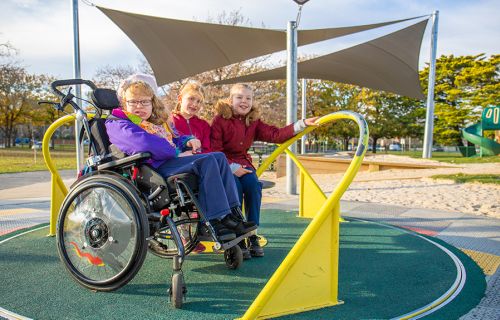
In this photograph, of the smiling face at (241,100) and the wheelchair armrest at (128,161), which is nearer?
the wheelchair armrest at (128,161)

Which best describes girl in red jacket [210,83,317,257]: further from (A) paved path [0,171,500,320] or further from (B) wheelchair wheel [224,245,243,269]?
(A) paved path [0,171,500,320]

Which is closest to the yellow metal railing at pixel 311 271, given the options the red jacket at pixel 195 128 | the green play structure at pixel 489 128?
the red jacket at pixel 195 128

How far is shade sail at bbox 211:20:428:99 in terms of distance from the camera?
8750mm

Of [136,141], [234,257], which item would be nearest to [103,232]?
[136,141]

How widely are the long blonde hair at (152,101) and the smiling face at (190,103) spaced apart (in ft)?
1.60

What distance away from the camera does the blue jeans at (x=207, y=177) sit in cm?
232

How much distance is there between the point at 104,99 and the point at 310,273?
1.65 meters

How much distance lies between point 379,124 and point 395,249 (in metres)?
30.6

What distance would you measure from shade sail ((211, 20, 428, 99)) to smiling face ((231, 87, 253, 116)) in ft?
18.5

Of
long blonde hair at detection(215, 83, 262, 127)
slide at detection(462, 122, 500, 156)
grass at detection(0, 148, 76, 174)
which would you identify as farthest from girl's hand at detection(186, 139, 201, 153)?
slide at detection(462, 122, 500, 156)

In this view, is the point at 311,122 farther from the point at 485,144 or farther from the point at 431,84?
the point at 485,144

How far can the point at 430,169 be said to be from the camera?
36.9 feet

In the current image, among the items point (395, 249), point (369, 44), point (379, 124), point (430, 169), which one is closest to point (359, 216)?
point (395, 249)

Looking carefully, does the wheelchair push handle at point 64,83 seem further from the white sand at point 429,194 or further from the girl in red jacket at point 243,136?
the white sand at point 429,194
